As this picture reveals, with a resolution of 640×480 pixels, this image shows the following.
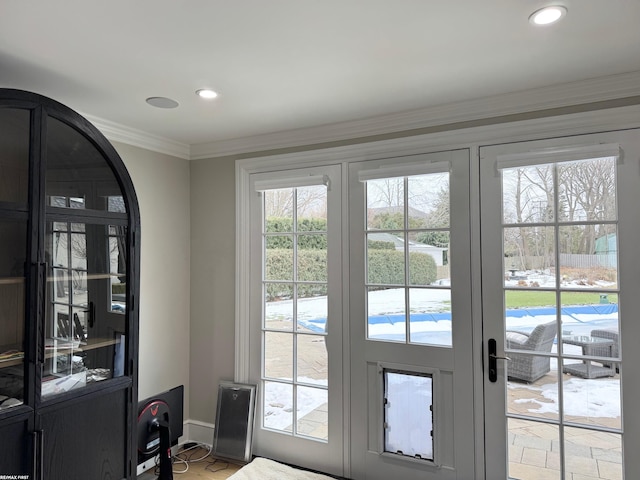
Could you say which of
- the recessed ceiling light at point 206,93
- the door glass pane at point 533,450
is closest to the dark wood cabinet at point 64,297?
the recessed ceiling light at point 206,93

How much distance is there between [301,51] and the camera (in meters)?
1.88

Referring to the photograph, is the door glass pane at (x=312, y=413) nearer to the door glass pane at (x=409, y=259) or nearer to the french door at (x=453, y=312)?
the french door at (x=453, y=312)

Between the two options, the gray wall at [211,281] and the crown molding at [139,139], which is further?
the gray wall at [211,281]

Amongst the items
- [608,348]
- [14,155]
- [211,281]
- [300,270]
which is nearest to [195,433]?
[211,281]

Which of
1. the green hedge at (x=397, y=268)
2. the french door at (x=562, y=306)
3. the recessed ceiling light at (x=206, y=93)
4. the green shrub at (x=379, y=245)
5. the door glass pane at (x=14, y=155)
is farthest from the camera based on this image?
the green shrub at (x=379, y=245)

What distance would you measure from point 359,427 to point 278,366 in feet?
2.39

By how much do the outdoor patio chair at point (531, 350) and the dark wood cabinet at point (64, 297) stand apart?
2147mm

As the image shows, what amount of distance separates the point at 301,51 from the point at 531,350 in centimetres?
199

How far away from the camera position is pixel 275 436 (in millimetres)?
3141

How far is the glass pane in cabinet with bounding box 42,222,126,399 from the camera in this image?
207cm

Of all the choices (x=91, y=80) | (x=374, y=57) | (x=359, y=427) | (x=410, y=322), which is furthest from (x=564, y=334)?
(x=91, y=80)

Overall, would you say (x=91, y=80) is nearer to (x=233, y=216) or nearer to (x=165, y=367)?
(x=233, y=216)

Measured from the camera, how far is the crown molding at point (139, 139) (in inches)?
112

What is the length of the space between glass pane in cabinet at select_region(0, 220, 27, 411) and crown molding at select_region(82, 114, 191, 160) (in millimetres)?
1126
